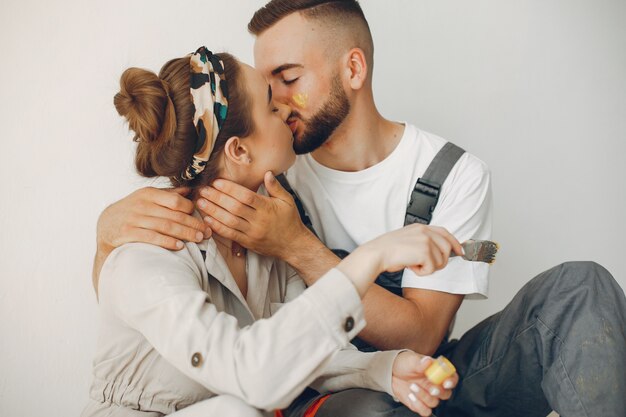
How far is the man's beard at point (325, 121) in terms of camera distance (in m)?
1.80

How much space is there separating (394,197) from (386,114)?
0.64 metres

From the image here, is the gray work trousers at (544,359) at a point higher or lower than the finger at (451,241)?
lower

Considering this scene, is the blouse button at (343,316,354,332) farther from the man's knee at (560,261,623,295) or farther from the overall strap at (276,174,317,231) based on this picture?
the overall strap at (276,174,317,231)

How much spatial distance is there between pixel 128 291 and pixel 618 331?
0.93 m

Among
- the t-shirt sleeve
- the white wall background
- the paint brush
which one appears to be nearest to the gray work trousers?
Result: the t-shirt sleeve

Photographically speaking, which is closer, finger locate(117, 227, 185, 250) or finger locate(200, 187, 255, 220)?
finger locate(117, 227, 185, 250)

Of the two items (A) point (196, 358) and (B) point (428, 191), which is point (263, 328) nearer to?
(A) point (196, 358)

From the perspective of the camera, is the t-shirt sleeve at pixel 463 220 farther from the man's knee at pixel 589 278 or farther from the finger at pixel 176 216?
the finger at pixel 176 216

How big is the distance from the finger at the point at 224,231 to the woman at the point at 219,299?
0.12ft

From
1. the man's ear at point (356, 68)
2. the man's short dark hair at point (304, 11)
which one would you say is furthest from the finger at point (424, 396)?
the man's short dark hair at point (304, 11)

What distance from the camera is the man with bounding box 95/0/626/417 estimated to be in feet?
4.24

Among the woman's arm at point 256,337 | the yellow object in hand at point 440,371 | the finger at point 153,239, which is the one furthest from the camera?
the finger at point 153,239

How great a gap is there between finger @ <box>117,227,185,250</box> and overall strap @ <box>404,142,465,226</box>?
2.26 feet

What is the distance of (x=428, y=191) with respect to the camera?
67.5 inches
